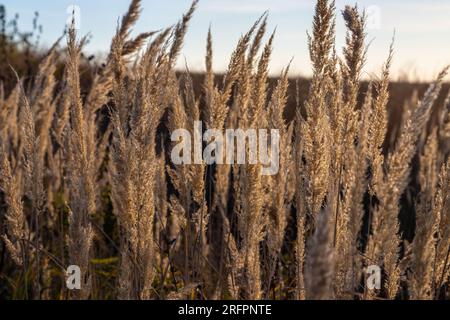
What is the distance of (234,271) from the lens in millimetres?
2678

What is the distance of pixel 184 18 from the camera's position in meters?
2.71

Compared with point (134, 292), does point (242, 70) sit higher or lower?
higher

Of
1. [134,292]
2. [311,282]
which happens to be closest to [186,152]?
[134,292]

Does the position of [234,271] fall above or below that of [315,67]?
below

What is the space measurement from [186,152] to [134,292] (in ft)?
2.01

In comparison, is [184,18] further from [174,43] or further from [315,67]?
[315,67]

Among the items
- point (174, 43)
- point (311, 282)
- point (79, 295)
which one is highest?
point (174, 43)

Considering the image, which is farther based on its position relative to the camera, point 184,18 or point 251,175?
point 184,18

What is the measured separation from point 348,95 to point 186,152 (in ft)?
2.37
